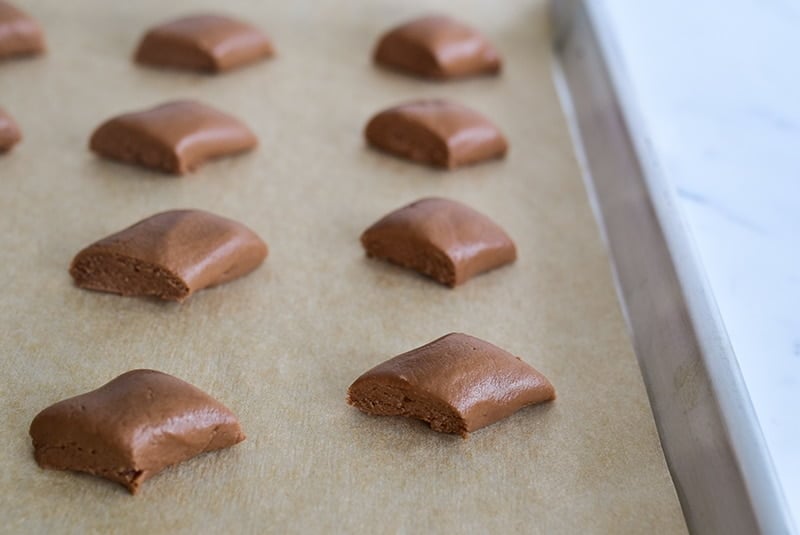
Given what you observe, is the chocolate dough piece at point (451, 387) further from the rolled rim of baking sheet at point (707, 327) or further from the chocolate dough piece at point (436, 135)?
the chocolate dough piece at point (436, 135)

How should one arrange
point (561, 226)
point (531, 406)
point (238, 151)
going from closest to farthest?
1. point (531, 406)
2. point (561, 226)
3. point (238, 151)

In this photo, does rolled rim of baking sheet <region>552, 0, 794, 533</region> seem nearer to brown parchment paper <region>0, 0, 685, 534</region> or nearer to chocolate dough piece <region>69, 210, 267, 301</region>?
brown parchment paper <region>0, 0, 685, 534</region>

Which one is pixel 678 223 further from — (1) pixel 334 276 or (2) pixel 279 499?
(2) pixel 279 499

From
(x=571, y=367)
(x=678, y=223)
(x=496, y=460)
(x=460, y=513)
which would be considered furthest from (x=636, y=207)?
(x=460, y=513)

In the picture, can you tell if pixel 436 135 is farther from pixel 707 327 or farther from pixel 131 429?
pixel 131 429

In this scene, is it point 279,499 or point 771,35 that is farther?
point 771,35

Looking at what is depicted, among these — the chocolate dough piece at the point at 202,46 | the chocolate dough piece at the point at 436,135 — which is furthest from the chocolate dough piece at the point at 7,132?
the chocolate dough piece at the point at 436,135

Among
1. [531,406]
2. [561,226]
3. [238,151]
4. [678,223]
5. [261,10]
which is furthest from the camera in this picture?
[261,10]
